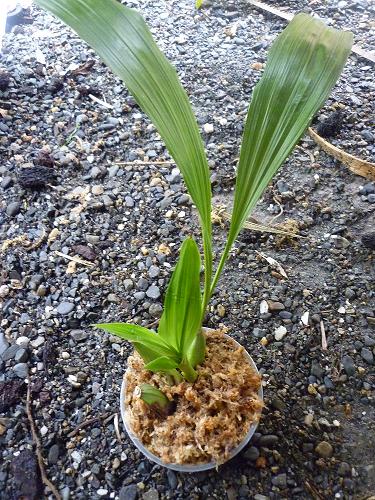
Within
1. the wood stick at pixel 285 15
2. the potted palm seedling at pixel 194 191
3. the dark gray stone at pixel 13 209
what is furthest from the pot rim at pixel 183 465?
the wood stick at pixel 285 15

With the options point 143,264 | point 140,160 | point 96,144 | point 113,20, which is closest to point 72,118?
point 96,144

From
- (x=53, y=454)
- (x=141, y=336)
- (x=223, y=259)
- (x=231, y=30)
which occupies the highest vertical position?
(x=231, y=30)

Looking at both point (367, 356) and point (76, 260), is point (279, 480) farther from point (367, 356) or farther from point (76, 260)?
point (76, 260)

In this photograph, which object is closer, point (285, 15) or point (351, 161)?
point (351, 161)

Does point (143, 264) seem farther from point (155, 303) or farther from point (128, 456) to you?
point (128, 456)

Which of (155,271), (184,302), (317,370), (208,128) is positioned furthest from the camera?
(208,128)

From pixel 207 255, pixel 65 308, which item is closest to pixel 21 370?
pixel 65 308

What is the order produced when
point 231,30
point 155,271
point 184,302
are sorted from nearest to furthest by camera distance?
1. point 184,302
2. point 155,271
3. point 231,30
